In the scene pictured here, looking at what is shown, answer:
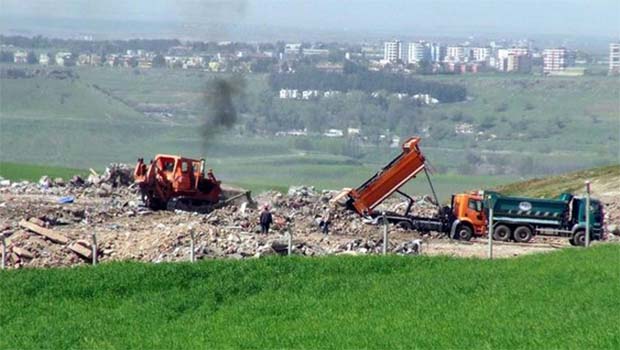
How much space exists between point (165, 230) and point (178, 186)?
983 centimetres

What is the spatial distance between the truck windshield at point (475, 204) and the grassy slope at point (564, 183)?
9064 mm

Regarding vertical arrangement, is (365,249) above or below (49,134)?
above

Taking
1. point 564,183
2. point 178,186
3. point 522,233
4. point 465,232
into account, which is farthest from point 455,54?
point 522,233

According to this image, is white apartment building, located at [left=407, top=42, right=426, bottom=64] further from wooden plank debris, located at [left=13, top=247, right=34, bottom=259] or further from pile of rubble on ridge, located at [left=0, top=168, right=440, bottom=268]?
wooden plank debris, located at [left=13, top=247, right=34, bottom=259]

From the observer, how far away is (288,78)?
10406cm

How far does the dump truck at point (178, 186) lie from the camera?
38.7 meters

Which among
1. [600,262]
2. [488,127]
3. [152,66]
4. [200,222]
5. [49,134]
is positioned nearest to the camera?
[600,262]

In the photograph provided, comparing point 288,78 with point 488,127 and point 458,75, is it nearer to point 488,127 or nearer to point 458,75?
point 488,127

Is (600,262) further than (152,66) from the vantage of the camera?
No

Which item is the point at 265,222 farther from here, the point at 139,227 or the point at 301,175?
the point at 301,175

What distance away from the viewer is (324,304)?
60.4 feet

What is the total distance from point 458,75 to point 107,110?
1499 inches

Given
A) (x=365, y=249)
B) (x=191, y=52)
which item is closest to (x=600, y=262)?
(x=365, y=249)

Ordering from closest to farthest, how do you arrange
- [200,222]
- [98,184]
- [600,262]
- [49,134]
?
1. [600,262]
2. [200,222]
3. [98,184]
4. [49,134]
